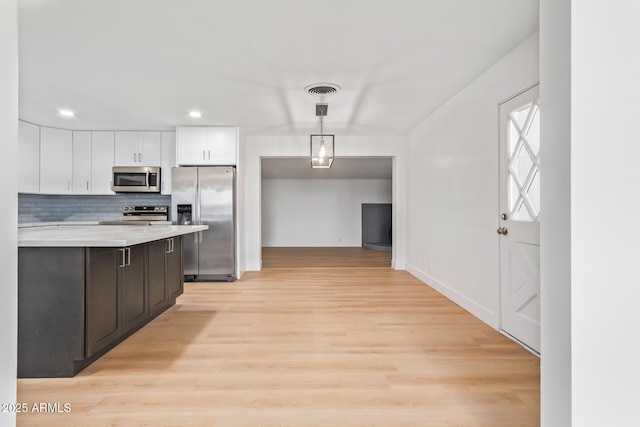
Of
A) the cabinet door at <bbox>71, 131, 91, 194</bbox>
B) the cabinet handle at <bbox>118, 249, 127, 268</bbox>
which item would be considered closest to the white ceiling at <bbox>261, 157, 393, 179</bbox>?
the cabinet door at <bbox>71, 131, 91, 194</bbox>

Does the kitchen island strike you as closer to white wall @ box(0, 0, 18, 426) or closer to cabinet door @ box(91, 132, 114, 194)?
white wall @ box(0, 0, 18, 426)

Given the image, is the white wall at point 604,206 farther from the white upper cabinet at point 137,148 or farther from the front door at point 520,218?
the white upper cabinet at point 137,148

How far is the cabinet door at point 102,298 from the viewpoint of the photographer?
7.25 feet

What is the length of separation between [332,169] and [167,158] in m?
4.34

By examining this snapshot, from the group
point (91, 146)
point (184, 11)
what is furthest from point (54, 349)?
point (91, 146)

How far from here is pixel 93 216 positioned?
5660mm

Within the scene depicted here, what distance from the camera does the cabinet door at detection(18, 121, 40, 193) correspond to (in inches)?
191

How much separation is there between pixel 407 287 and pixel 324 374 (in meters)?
2.76

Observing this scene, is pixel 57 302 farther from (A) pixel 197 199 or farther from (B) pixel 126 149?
(B) pixel 126 149

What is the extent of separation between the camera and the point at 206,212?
16.9 feet

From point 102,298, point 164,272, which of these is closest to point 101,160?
point 164,272

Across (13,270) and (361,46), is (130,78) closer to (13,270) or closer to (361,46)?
(361,46)

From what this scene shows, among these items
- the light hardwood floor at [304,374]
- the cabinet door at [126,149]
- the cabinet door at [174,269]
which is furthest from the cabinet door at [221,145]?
the light hardwood floor at [304,374]

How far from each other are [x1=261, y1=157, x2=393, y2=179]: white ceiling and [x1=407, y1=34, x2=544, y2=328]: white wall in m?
3.25
